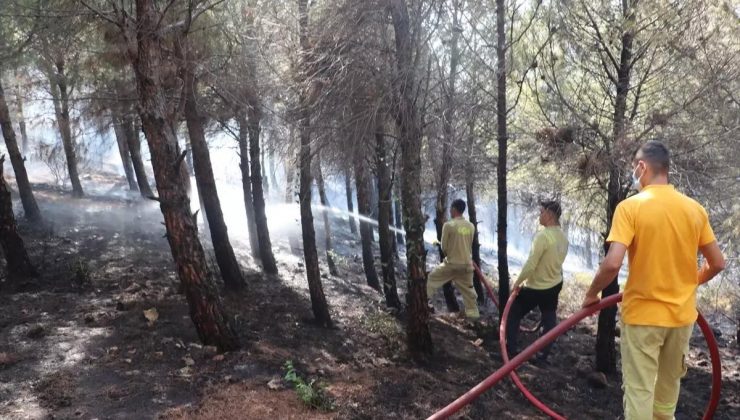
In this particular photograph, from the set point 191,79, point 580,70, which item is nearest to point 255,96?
point 191,79

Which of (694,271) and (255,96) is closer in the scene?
(694,271)

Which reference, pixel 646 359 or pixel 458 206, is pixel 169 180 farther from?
pixel 646 359

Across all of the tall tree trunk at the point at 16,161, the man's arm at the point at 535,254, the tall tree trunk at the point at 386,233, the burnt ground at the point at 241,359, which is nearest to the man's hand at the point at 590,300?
the burnt ground at the point at 241,359

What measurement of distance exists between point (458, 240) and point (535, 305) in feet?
6.46

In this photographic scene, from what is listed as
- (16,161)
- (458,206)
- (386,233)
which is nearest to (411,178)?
(458,206)

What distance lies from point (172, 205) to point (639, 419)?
4.90 metres

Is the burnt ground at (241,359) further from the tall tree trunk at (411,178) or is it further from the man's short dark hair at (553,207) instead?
the man's short dark hair at (553,207)

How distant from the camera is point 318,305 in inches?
364

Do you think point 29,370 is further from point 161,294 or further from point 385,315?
point 385,315

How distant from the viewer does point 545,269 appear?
6844 millimetres

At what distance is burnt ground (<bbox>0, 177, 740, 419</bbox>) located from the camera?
16.3ft

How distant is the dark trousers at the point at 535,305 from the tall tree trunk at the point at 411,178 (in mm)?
1167

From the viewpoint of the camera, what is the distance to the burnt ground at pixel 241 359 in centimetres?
496

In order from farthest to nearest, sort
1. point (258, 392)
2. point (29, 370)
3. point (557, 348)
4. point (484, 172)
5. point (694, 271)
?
point (484, 172), point (557, 348), point (29, 370), point (258, 392), point (694, 271)
